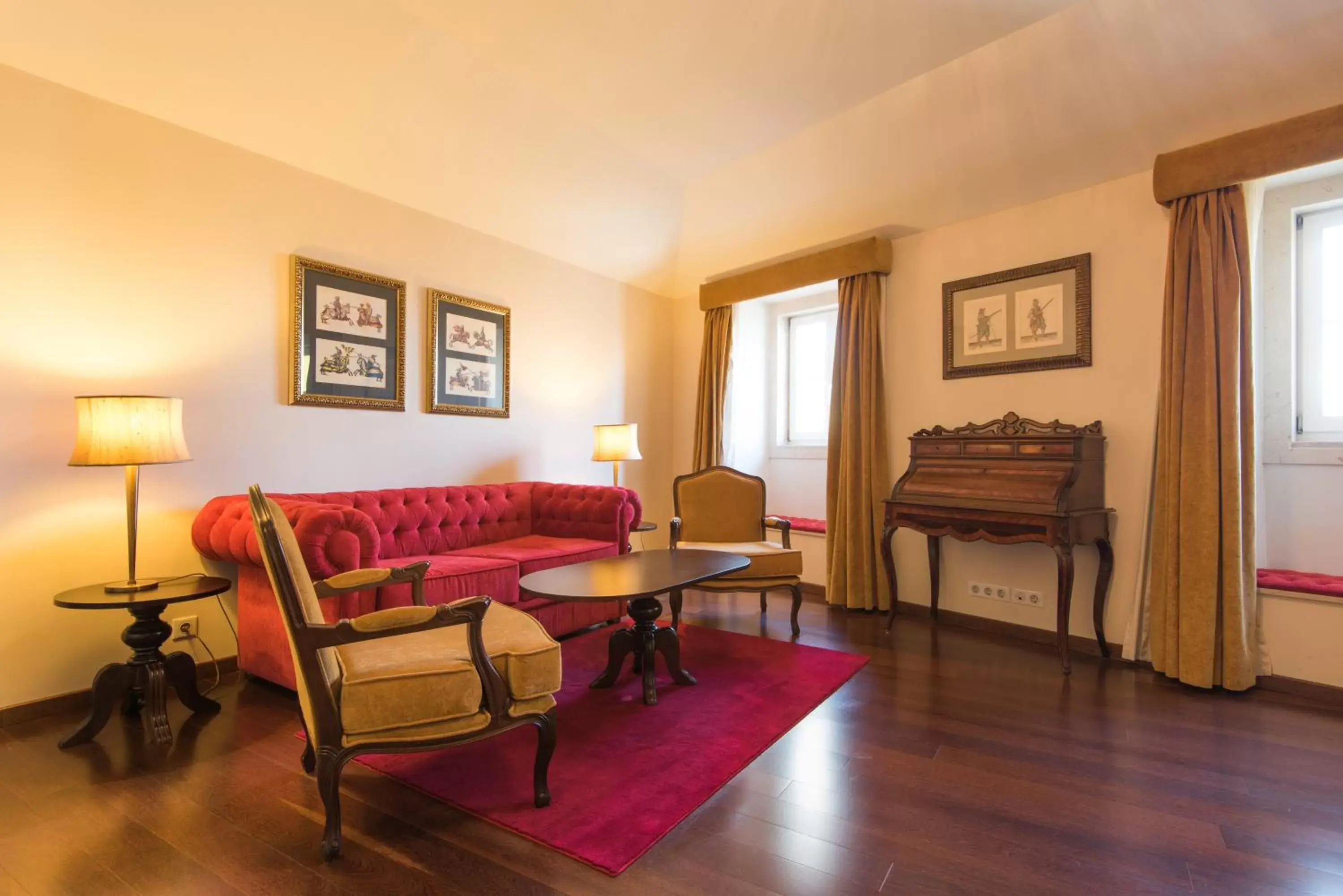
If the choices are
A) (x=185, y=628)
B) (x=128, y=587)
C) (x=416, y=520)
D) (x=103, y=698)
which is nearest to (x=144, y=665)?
(x=103, y=698)

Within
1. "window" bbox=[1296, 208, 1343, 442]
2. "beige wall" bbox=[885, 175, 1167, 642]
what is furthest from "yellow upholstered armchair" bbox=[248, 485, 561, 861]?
"window" bbox=[1296, 208, 1343, 442]

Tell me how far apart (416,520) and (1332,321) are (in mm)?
4955

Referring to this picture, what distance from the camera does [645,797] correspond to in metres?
2.02

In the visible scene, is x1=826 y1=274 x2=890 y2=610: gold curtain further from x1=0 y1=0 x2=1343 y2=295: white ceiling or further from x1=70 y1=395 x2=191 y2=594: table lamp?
x1=70 y1=395 x2=191 y2=594: table lamp

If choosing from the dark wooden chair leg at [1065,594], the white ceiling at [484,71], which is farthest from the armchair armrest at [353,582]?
the dark wooden chair leg at [1065,594]

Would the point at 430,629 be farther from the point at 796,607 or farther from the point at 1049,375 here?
the point at 1049,375

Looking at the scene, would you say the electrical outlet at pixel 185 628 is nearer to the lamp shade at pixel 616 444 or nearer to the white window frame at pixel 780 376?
the lamp shade at pixel 616 444

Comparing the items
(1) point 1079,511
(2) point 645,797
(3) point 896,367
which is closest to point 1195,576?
(1) point 1079,511

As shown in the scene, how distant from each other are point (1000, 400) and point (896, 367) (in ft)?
2.46

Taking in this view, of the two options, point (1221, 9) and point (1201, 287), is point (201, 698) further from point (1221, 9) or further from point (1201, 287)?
point (1221, 9)

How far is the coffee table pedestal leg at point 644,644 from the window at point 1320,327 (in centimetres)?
336

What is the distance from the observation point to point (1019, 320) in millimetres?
3904

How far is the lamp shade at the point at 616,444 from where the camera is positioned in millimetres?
4770

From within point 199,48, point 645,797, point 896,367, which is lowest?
point 645,797
